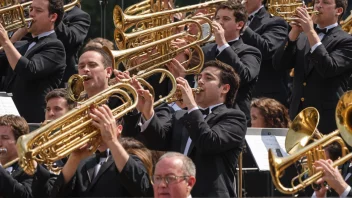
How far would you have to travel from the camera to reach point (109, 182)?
8641 mm

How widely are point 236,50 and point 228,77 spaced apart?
52.0 inches

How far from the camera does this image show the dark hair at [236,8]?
11094 millimetres

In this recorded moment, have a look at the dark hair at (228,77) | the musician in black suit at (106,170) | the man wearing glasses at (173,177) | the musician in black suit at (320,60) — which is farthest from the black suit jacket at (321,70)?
the man wearing glasses at (173,177)

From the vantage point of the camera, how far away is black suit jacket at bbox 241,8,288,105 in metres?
11.8

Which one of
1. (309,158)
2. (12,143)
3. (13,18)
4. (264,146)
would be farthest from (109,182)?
(13,18)

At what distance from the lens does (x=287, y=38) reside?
36.6 feet

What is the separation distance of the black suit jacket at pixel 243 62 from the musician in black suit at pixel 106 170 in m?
1.92

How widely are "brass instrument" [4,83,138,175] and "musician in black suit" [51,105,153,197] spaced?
78 millimetres

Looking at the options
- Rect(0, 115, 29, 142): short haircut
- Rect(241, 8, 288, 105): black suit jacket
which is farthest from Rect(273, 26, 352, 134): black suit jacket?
Rect(0, 115, 29, 142): short haircut

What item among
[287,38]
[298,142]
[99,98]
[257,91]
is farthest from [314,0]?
[99,98]

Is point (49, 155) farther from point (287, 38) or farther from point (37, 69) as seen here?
point (287, 38)

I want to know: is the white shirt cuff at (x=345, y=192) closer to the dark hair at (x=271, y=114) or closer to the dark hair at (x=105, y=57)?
the dark hair at (x=271, y=114)

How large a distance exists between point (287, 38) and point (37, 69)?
2.52m

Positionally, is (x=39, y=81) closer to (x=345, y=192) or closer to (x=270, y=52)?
(x=270, y=52)
